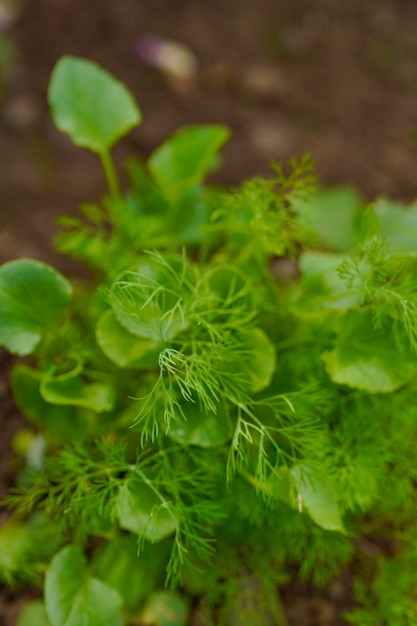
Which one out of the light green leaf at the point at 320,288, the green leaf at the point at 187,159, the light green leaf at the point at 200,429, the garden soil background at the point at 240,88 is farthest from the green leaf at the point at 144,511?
the garden soil background at the point at 240,88

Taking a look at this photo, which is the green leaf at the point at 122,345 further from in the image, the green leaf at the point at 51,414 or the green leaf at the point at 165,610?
the green leaf at the point at 165,610

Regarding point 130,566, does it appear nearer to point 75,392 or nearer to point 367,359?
point 75,392

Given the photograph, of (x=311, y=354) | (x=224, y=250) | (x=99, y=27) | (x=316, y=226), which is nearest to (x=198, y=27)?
(x=99, y=27)

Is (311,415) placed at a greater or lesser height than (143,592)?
greater

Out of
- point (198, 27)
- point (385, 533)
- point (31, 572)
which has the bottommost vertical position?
point (385, 533)

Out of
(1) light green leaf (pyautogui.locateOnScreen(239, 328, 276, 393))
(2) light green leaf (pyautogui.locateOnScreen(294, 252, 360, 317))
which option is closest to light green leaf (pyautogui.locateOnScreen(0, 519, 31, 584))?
(1) light green leaf (pyautogui.locateOnScreen(239, 328, 276, 393))

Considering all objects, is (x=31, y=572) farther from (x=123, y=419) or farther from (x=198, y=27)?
(x=198, y=27)

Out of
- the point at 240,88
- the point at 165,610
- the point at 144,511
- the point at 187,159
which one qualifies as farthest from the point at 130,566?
the point at 240,88

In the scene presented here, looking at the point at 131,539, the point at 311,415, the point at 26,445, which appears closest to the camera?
the point at 311,415
